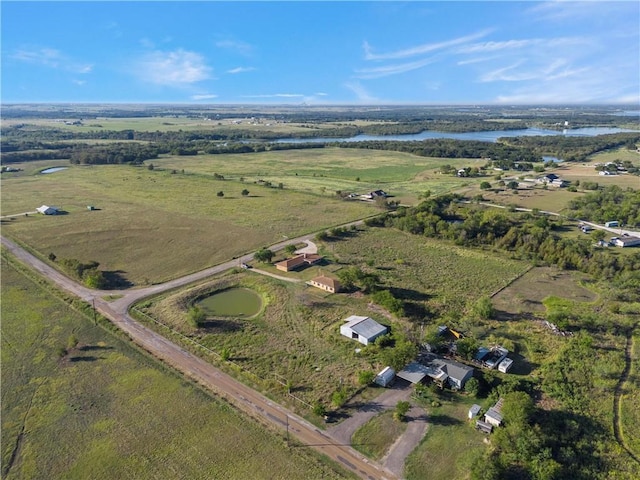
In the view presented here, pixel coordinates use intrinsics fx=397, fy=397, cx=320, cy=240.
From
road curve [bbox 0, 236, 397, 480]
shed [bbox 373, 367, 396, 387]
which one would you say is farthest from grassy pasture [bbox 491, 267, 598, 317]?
road curve [bbox 0, 236, 397, 480]

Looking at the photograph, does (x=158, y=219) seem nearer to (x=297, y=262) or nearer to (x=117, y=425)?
(x=297, y=262)

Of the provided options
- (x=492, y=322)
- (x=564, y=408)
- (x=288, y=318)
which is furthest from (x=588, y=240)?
(x=288, y=318)

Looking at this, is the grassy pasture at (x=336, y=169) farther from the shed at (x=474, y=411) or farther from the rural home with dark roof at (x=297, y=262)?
the shed at (x=474, y=411)

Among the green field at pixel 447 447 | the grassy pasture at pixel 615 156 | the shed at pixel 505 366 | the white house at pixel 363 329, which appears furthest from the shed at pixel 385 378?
the grassy pasture at pixel 615 156

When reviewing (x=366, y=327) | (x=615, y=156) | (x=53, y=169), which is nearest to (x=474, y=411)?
(x=366, y=327)

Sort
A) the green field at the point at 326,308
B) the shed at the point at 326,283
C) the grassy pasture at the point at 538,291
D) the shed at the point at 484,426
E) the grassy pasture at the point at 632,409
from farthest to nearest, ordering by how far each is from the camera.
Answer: the shed at the point at 326,283 < the grassy pasture at the point at 538,291 < the green field at the point at 326,308 < the shed at the point at 484,426 < the grassy pasture at the point at 632,409
